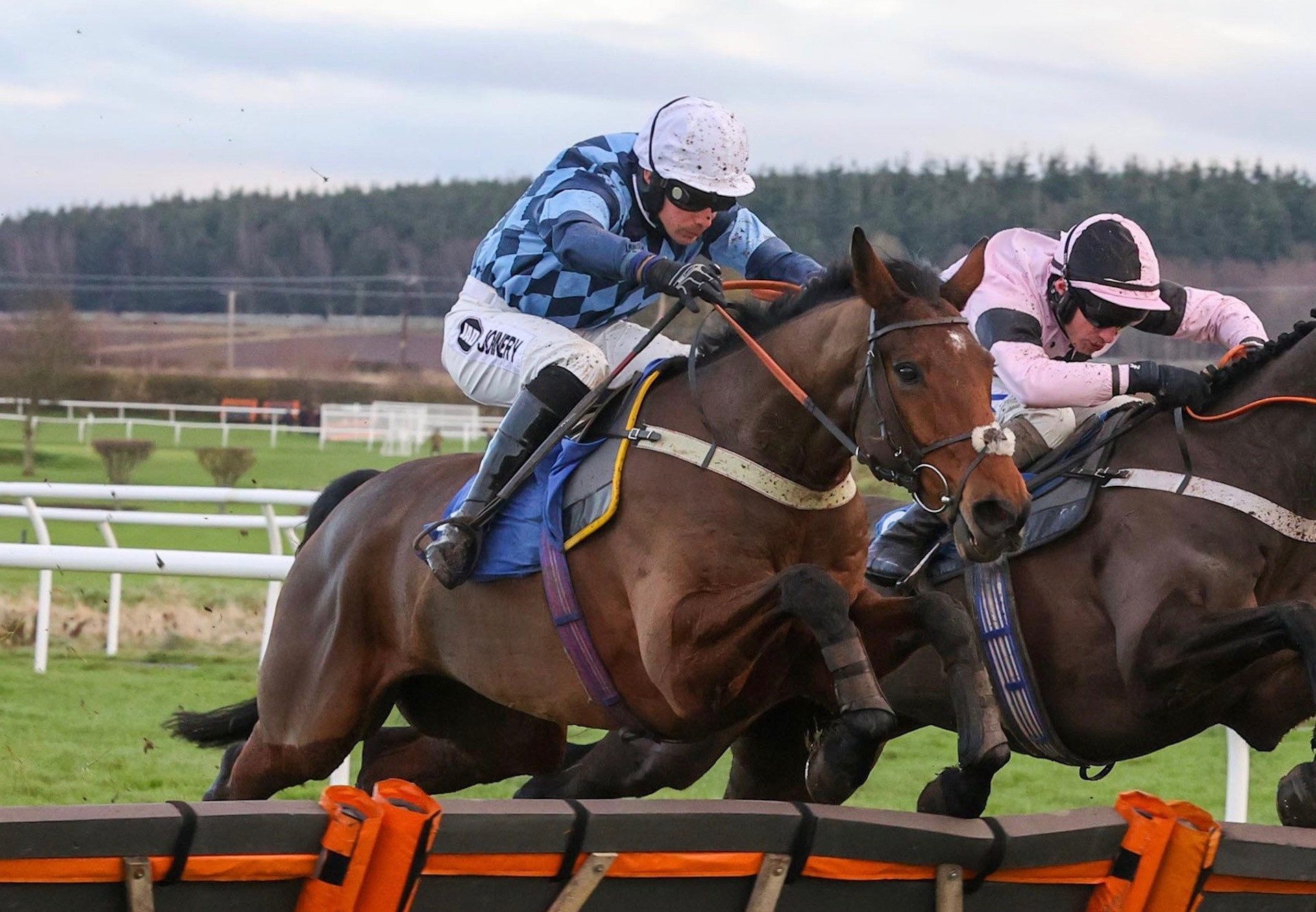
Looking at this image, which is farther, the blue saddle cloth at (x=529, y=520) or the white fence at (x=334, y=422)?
the white fence at (x=334, y=422)

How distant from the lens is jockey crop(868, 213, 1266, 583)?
3801 mm

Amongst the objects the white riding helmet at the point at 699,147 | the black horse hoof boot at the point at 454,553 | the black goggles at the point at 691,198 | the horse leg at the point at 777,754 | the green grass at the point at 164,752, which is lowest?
the green grass at the point at 164,752

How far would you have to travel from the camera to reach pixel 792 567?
10.3 ft

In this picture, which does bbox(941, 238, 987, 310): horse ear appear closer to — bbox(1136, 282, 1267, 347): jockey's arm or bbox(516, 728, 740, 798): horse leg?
bbox(1136, 282, 1267, 347): jockey's arm

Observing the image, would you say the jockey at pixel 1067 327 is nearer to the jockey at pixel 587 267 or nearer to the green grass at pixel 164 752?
the jockey at pixel 587 267

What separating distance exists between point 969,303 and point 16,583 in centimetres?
712

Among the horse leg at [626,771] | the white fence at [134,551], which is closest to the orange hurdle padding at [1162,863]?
the horse leg at [626,771]

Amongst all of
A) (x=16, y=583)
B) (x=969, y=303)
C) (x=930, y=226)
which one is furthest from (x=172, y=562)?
(x=930, y=226)

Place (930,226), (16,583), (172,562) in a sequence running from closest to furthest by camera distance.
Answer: (172,562), (16,583), (930,226)

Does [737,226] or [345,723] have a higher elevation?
[737,226]

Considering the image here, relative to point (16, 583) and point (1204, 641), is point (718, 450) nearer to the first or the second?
point (1204, 641)

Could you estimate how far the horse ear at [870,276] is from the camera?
123 inches

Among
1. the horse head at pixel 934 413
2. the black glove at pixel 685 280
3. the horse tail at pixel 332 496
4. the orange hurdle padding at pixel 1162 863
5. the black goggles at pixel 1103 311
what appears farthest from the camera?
the horse tail at pixel 332 496

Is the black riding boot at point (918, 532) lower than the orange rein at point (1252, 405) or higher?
lower
